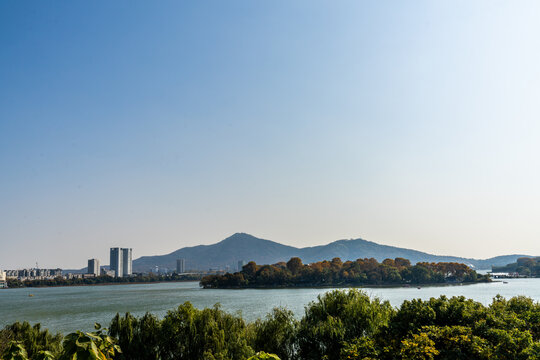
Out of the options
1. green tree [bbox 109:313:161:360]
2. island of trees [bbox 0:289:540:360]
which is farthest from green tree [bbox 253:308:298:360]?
green tree [bbox 109:313:161:360]

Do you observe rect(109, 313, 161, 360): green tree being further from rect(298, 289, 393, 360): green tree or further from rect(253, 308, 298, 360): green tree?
rect(298, 289, 393, 360): green tree

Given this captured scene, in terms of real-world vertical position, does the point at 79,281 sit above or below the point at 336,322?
below

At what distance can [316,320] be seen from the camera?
70.3ft

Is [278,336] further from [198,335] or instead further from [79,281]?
[79,281]

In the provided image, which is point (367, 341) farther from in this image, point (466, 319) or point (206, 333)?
point (206, 333)

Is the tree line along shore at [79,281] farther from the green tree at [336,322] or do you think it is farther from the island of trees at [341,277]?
the green tree at [336,322]

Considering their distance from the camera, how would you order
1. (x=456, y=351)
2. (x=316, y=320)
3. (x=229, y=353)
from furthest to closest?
(x=316, y=320) < (x=229, y=353) < (x=456, y=351)

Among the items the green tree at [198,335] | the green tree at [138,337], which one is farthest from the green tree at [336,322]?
the green tree at [138,337]

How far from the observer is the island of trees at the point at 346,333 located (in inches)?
457

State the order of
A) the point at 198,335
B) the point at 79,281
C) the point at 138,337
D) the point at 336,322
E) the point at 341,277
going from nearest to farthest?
the point at 336,322 < the point at 198,335 < the point at 138,337 < the point at 341,277 < the point at 79,281

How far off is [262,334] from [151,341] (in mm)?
6085

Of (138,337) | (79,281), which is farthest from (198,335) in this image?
(79,281)

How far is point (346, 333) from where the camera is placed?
1958 centimetres

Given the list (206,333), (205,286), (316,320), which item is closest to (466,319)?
(316,320)
